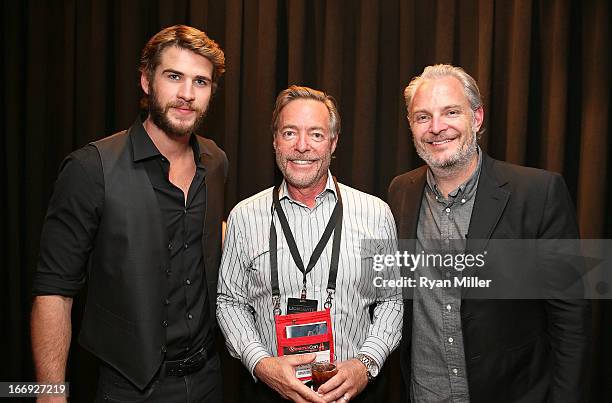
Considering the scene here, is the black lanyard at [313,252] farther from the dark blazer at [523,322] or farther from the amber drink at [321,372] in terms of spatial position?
the dark blazer at [523,322]

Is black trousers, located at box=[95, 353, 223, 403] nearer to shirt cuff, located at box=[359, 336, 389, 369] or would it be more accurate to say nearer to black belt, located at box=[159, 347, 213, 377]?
black belt, located at box=[159, 347, 213, 377]

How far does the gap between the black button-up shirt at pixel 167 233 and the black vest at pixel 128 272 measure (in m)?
0.03

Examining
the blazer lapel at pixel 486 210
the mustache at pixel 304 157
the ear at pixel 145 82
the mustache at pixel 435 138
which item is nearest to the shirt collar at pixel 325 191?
the mustache at pixel 304 157

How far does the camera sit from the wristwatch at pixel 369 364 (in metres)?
2.09

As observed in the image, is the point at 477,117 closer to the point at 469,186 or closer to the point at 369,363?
the point at 469,186

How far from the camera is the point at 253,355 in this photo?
2.11 meters

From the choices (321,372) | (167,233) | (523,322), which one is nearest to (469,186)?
(523,322)

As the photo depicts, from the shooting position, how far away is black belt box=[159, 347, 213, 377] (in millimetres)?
2107

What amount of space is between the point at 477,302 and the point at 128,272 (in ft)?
4.06

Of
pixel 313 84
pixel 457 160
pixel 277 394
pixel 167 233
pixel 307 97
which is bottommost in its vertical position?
pixel 277 394

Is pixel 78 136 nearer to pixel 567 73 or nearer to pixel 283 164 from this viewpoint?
pixel 283 164
